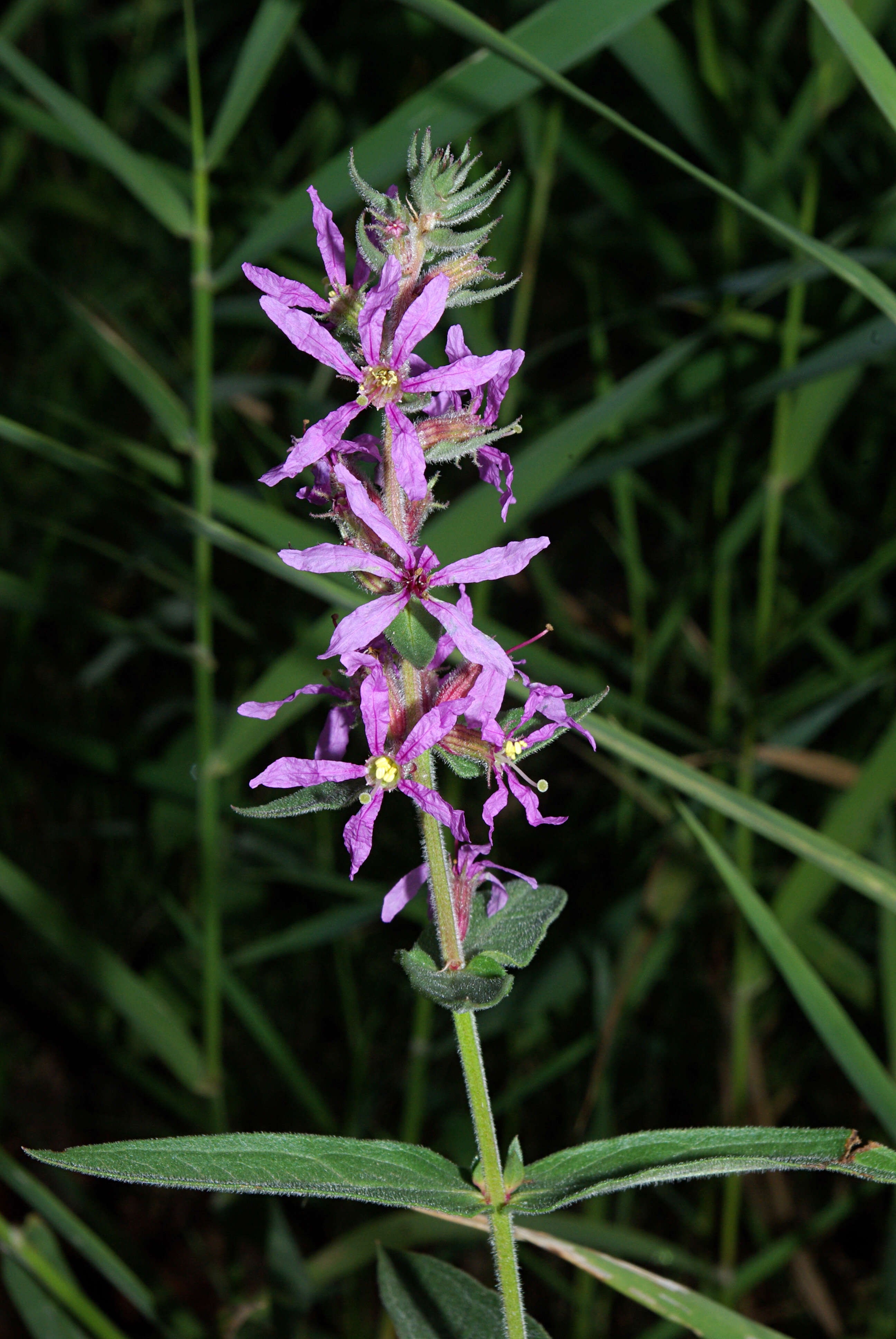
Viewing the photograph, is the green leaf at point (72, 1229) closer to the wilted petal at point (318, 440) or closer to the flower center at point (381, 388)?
the wilted petal at point (318, 440)

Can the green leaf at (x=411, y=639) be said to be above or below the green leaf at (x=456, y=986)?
above

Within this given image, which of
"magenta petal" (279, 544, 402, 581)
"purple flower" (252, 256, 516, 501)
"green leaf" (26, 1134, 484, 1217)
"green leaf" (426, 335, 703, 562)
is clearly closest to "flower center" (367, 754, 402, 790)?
"magenta petal" (279, 544, 402, 581)

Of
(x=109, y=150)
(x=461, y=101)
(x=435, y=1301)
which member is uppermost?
(x=109, y=150)

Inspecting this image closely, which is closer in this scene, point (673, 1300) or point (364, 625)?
point (364, 625)

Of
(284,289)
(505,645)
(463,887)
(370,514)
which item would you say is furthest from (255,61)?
(463,887)

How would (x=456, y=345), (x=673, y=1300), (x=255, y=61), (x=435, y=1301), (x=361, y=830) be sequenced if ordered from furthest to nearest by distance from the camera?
(x=255, y=61), (x=435, y=1301), (x=673, y=1300), (x=456, y=345), (x=361, y=830)

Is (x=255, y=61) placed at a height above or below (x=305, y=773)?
above

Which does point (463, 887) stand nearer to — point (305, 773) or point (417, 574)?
point (305, 773)

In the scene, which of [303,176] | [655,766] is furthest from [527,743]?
[303,176]

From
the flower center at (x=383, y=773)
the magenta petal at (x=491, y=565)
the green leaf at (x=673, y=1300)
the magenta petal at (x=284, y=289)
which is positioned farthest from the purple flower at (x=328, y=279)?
the green leaf at (x=673, y=1300)
